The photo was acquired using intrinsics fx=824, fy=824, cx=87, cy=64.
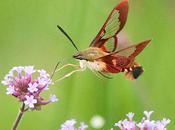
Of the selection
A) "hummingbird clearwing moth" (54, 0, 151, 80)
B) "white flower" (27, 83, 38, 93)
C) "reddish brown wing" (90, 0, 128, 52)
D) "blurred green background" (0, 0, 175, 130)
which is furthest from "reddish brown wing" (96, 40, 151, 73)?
"blurred green background" (0, 0, 175, 130)

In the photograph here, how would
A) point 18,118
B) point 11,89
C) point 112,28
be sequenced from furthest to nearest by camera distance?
1. point 112,28
2. point 11,89
3. point 18,118

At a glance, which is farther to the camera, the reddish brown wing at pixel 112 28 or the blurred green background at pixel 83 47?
the blurred green background at pixel 83 47

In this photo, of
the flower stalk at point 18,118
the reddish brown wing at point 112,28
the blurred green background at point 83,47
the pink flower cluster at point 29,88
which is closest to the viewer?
the flower stalk at point 18,118

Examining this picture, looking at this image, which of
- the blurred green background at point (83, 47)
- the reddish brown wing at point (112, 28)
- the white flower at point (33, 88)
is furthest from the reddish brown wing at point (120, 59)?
the blurred green background at point (83, 47)

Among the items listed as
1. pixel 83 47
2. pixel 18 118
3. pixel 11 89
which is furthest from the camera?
pixel 83 47

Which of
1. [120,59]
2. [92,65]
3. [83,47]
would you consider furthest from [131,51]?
[83,47]

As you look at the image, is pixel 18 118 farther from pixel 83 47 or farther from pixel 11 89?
pixel 83 47

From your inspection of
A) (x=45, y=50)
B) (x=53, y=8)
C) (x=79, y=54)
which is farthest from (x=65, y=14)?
(x=79, y=54)

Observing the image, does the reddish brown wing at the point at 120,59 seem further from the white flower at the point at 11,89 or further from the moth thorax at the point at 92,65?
the white flower at the point at 11,89
